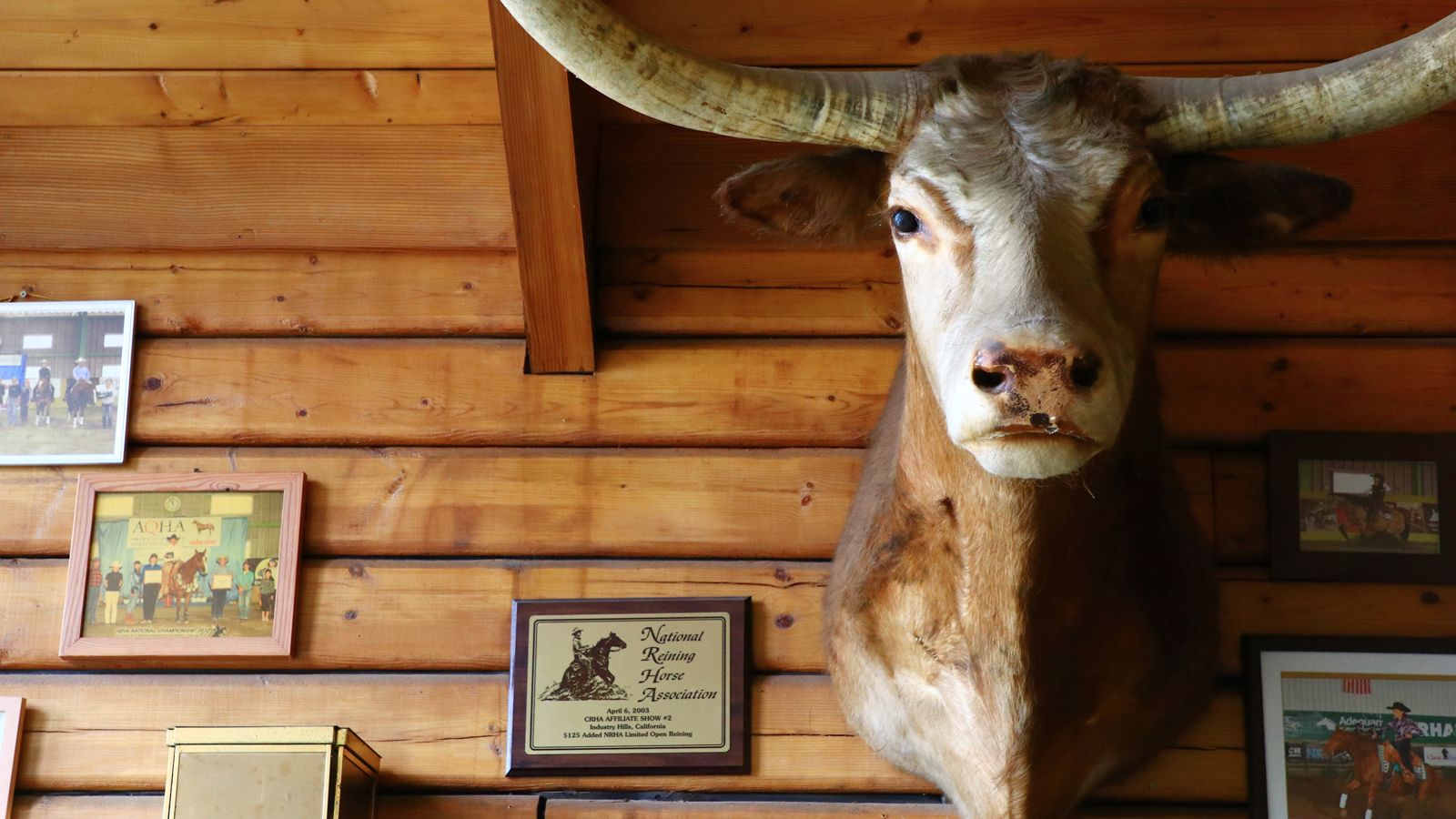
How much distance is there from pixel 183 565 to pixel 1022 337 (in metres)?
1.87

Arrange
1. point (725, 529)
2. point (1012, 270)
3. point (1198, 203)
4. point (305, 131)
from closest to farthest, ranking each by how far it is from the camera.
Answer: point (1012, 270) → point (1198, 203) → point (725, 529) → point (305, 131)

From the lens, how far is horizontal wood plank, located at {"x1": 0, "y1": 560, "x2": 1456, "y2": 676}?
232 centimetres

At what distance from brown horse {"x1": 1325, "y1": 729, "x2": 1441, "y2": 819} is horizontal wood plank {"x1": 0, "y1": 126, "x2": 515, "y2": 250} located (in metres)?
2.03

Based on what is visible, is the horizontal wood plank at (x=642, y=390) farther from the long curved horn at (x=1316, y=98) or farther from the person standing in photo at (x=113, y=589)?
the long curved horn at (x=1316, y=98)

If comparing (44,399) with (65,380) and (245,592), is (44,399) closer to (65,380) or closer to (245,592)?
(65,380)

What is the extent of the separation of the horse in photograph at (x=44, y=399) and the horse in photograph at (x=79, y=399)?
37 millimetres

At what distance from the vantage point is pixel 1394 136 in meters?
2.52

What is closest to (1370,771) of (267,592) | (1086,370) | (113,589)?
(1086,370)

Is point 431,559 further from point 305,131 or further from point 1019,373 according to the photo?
point 1019,373

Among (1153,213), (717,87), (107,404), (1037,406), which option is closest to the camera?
(1037,406)

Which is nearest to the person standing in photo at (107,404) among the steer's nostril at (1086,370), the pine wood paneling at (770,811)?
the pine wood paneling at (770,811)

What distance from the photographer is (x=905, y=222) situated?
176cm

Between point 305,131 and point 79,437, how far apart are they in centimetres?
84

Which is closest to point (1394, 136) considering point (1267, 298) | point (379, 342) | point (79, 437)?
point (1267, 298)
